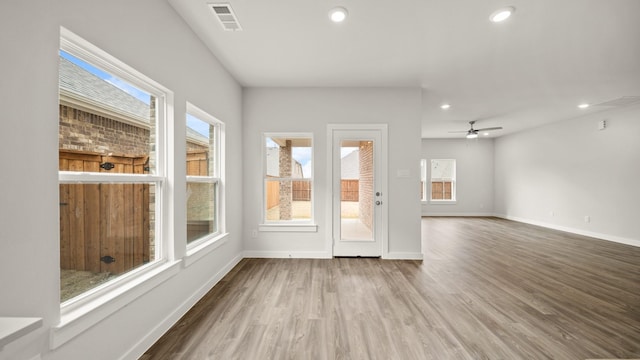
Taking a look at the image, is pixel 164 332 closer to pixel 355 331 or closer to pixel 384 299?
pixel 355 331

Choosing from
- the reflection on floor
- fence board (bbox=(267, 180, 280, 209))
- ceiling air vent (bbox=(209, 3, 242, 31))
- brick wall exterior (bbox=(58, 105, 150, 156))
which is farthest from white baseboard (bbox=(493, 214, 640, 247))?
brick wall exterior (bbox=(58, 105, 150, 156))

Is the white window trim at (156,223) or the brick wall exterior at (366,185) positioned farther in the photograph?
the brick wall exterior at (366,185)

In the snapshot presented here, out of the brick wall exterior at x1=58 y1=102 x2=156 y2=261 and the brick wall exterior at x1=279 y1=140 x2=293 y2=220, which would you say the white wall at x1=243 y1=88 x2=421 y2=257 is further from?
the brick wall exterior at x1=58 y1=102 x2=156 y2=261

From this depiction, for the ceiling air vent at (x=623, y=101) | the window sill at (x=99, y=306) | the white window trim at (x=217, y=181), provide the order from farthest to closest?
the ceiling air vent at (x=623, y=101) → the white window trim at (x=217, y=181) → the window sill at (x=99, y=306)

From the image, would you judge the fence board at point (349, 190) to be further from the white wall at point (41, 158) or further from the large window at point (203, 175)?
the white wall at point (41, 158)

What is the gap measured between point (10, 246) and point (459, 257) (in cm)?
494

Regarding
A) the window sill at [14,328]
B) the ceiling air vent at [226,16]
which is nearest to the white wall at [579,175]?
the ceiling air vent at [226,16]

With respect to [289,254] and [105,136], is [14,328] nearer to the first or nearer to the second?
[105,136]

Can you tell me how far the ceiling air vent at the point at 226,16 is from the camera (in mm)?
2229

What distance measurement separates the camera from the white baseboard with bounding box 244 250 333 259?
4117mm

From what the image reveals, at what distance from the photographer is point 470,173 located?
880 cm

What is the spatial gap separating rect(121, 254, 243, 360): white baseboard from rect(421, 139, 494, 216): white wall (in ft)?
A: 25.8

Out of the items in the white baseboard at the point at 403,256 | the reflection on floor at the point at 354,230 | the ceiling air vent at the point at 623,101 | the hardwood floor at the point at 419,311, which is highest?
the ceiling air vent at the point at 623,101

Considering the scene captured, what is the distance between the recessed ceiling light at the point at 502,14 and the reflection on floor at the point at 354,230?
9.77 feet
